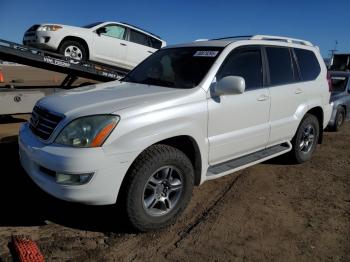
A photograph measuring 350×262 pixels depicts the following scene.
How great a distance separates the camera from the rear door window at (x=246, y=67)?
13.7 feet

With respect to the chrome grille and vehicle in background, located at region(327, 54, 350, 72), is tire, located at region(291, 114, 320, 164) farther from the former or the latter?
vehicle in background, located at region(327, 54, 350, 72)

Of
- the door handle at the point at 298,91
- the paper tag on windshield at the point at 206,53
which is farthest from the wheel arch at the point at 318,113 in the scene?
the paper tag on windshield at the point at 206,53

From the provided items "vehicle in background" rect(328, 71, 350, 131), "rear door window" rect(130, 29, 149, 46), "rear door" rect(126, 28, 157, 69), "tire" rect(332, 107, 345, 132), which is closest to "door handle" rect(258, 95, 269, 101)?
"vehicle in background" rect(328, 71, 350, 131)

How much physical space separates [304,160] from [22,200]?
4181mm

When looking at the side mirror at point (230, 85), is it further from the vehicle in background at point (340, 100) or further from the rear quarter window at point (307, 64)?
the vehicle in background at point (340, 100)

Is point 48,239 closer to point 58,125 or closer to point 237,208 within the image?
point 58,125

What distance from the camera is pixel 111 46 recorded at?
1002 cm

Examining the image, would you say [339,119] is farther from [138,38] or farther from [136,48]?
[138,38]

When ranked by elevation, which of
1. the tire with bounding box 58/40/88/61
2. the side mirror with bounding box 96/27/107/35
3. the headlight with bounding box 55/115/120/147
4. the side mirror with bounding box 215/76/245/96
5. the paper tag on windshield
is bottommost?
the headlight with bounding box 55/115/120/147

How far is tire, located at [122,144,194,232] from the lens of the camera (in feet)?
10.6

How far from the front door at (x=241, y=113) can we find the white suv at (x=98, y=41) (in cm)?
607

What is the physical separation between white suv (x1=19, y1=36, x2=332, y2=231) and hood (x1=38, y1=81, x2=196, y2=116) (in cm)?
1

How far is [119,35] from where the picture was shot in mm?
10336

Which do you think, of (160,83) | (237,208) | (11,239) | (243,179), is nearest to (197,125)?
(160,83)
